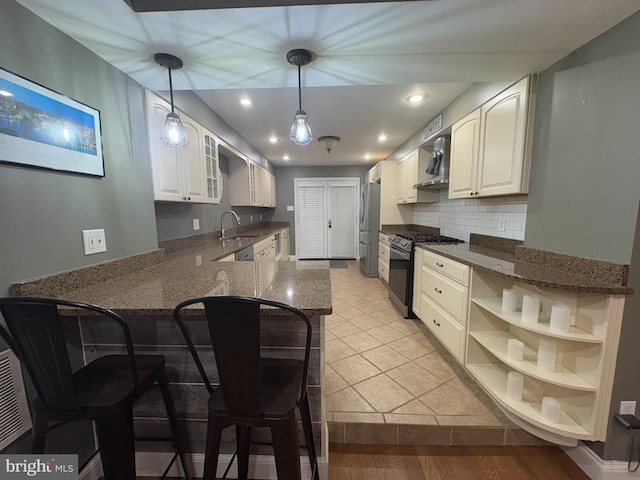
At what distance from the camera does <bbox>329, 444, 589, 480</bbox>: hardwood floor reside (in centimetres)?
131

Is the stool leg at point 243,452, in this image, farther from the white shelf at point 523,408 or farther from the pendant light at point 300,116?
the pendant light at point 300,116

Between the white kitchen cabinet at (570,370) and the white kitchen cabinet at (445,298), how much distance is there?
0.23m

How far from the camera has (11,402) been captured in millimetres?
974

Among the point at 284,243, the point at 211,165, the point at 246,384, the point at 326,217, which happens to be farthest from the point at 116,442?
the point at 326,217

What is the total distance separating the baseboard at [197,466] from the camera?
1.25 meters

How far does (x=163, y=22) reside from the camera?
1.14m

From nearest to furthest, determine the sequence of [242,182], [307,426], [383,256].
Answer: [307,426] → [242,182] → [383,256]

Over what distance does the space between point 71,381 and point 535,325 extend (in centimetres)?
206

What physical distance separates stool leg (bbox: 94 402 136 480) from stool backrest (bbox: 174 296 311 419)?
0.42 m

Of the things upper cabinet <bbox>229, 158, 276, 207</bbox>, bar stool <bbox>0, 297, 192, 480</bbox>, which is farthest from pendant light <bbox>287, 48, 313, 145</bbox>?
upper cabinet <bbox>229, 158, 276, 207</bbox>

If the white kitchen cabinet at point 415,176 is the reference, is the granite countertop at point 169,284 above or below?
below

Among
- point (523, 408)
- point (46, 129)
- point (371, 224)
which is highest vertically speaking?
point (46, 129)

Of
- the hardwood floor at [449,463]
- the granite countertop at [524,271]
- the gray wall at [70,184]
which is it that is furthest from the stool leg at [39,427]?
the granite countertop at [524,271]

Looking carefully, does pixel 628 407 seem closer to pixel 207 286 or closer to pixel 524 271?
pixel 524 271
